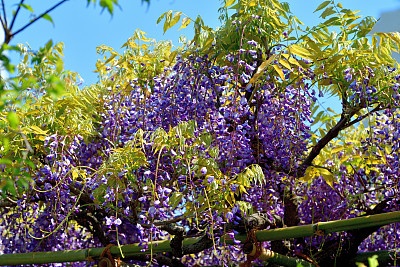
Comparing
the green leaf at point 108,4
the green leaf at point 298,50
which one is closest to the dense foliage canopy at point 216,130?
the green leaf at point 298,50

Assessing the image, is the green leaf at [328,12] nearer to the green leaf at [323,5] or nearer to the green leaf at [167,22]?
the green leaf at [323,5]

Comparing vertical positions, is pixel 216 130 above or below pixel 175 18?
below

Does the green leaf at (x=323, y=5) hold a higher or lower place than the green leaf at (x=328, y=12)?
higher

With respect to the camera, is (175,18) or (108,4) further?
(175,18)

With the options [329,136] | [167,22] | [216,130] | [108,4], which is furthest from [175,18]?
[108,4]

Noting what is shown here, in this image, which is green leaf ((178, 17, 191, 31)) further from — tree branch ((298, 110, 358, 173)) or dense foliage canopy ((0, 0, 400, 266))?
tree branch ((298, 110, 358, 173))

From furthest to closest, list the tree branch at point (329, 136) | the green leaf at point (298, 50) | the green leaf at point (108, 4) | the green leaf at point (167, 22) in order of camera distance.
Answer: the tree branch at point (329, 136) → the green leaf at point (167, 22) → the green leaf at point (298, 50) → the green leaf at point (108, 4)

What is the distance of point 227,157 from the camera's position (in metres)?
2.40

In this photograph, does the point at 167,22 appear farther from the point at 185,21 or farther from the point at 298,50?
the point at 298,50

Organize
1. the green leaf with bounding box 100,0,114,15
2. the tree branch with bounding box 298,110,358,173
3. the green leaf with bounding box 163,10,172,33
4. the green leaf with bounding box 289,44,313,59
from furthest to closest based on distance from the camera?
the tree branch with bounding box 298,110,358,173 < the green leaf with bounding box 163,10,172,33 < the green leaf with bounding box 289,44,313,59 < the green leaf with bounding box 100,0,114,15

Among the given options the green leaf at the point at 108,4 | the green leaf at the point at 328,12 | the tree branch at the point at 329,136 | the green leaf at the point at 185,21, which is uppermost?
the green leaf at the point at 185,21

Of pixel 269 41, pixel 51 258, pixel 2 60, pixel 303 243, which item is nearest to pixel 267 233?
pixel 303 243

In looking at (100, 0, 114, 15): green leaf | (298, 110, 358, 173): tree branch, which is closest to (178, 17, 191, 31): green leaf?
(298, 110, 358, 173): tree branch

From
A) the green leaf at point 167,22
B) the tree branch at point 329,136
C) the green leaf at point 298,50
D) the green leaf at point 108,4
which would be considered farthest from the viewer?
the tree branch at point 329,136
